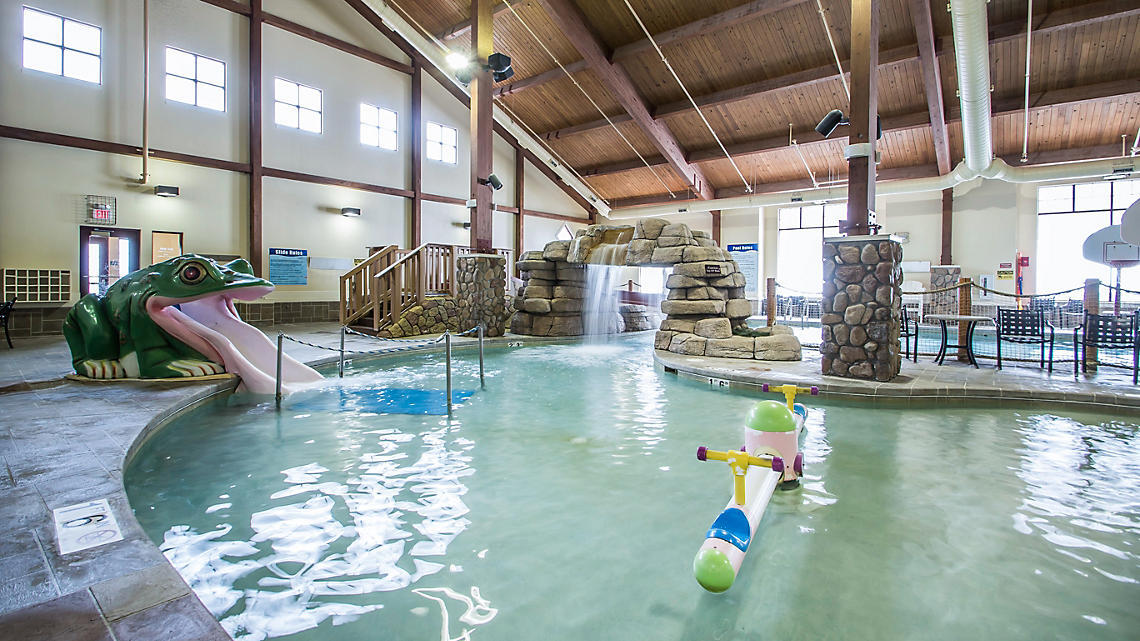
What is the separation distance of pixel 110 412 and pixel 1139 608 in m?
5.46

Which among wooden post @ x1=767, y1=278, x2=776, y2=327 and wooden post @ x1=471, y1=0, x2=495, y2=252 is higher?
wooden post @ x1=471, y1=0, x2=495, y2=252

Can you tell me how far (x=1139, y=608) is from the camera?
6.32 feet

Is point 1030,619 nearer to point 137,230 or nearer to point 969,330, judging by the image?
point 969,330

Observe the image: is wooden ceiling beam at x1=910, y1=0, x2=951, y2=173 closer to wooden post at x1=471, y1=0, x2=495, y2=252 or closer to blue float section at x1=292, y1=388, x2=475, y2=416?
wooden post at x1=471, y1=0, x2=495, y2=252

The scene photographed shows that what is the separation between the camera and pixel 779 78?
1173 centimetres

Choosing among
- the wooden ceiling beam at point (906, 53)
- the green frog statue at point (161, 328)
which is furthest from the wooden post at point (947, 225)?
the green frog statue at point (161, 328)

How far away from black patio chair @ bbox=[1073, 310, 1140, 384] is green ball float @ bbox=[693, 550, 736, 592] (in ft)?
19.4

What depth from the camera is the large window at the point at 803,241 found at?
15.7 meters

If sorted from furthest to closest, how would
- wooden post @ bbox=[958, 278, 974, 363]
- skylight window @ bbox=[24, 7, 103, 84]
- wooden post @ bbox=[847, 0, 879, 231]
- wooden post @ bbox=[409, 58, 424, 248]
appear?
wooden post @ bbox=[409, 58, 424, 248], skylight window @ bbox=[24, 7, 103, 84], wooden post @ bbox=[958, 278, 974, 363], wooden post @ bbox=[847, 0, 879, 231]

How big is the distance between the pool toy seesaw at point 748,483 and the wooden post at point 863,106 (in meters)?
3.14

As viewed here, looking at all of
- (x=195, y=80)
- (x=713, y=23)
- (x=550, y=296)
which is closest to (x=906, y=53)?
(x=713, y=23)

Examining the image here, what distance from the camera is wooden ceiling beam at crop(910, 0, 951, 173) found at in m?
8.97

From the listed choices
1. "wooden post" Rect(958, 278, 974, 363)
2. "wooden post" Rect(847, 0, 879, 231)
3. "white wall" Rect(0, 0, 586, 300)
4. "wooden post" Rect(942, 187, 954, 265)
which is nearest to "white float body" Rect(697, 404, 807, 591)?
"wooden post" Rect(847, 0, 879, 231)

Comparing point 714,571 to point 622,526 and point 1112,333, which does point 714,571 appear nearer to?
point 622,526
